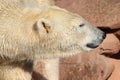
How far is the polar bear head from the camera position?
12.8ft

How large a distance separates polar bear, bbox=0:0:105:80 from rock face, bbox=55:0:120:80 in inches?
57.1

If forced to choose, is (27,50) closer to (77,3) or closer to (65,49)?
(65,49)

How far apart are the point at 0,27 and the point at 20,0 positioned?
0.34m

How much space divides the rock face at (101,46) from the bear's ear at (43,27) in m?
1.65

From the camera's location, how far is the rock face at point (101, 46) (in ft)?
18.1

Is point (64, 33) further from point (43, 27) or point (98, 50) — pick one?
point (98, 50)

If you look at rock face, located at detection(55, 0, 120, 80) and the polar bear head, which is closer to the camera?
the polar bear head

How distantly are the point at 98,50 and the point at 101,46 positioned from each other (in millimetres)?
77

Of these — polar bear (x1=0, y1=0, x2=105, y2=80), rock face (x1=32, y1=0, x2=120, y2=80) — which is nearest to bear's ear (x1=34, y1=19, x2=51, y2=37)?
polar bear (x1=0, y1=0, x2=105, y2=80)

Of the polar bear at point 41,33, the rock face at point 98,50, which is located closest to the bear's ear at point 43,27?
the polar bear at point 41,33

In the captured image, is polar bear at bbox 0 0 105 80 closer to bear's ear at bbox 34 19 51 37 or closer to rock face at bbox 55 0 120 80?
bear's ear at bbox 34 19 51 37

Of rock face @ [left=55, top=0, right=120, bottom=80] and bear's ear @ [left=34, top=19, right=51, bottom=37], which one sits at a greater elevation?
bear's ear @ [left=34, top=19, right=51, bottom=37]

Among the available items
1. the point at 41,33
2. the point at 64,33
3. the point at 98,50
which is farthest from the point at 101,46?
the point at 41,33

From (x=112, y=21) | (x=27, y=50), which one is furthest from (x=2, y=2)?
(x=112, y=21)
